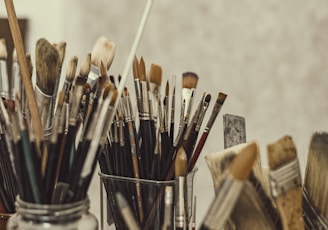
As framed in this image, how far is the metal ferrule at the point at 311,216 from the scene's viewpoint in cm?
41

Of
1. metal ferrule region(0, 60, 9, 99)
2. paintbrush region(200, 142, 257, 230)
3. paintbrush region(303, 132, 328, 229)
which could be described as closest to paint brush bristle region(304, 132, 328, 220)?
paintbrush region(303, 132, 328, 229)

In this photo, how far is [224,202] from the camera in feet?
1.06

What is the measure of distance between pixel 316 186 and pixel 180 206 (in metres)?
0.10

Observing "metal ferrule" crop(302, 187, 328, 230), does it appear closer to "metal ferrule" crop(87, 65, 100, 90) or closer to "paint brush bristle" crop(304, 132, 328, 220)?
"paint brush bristle" crop(304, 132, 328, 220)

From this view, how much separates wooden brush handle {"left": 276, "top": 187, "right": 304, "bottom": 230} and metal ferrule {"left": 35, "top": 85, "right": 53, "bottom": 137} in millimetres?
186

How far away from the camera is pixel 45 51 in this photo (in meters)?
0.42

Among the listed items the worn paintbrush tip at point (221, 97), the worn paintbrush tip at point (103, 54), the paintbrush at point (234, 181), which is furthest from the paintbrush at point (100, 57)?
the paintbrush at point (234, 181)

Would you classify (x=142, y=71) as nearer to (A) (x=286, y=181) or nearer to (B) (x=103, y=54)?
(B) (x=103, y=54)

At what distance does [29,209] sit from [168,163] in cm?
14

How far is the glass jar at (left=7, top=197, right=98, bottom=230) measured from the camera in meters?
Result: 0.38

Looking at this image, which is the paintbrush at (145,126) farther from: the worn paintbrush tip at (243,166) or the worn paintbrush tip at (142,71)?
the worn paintbrush tip at (243,166)

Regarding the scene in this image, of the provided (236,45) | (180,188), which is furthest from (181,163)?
(236,45)

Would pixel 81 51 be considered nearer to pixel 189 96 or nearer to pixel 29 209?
pixel 189 96

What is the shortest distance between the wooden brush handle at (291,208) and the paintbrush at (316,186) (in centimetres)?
2
